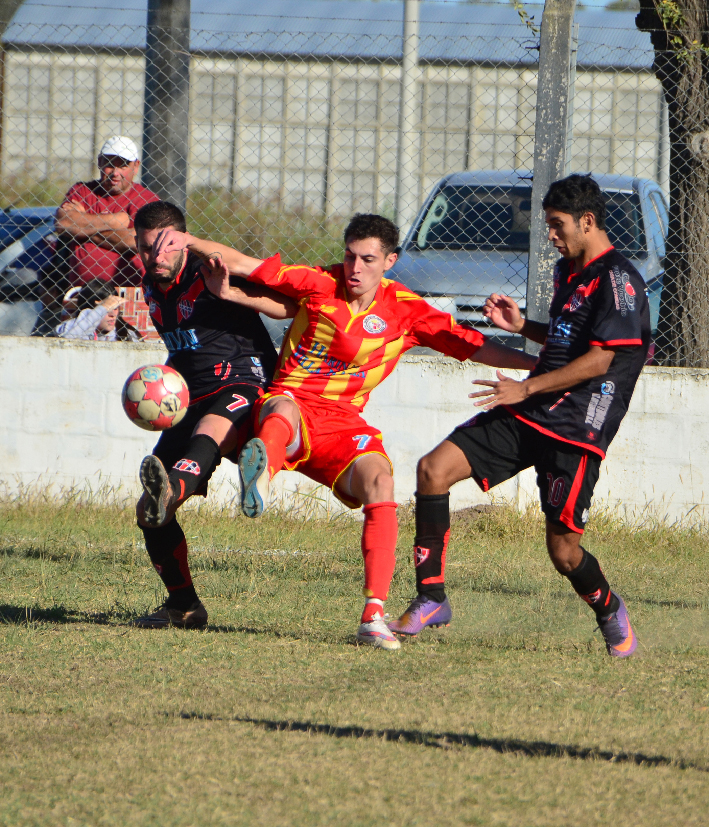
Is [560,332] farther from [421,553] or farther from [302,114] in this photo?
[302,114]

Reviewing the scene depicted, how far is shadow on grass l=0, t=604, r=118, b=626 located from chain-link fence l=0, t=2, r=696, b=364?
3.42 meters

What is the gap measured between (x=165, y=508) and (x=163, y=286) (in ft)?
4.20

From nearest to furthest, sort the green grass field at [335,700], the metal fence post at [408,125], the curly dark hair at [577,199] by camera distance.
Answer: the green grass field at [335,700] → the curly dark hair at [577,199] → the metal fence post at [408,125]

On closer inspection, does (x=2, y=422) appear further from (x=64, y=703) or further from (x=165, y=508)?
(x=64, y=703)

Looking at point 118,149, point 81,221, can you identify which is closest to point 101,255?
point 81,221

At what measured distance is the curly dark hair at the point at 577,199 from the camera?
185 inches

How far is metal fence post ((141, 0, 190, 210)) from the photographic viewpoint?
8438 millimetres

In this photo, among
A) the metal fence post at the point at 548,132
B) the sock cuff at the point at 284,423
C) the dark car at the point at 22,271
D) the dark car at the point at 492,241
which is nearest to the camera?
the sock cuff at the point at 284,423

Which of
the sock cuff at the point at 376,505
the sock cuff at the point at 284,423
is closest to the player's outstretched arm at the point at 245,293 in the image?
the sock cuff at the point at 284,423

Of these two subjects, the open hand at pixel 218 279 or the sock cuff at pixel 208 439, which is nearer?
the sock cuff at pixel 208 439

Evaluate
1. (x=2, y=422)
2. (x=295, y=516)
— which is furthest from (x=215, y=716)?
(x=2, y=422)

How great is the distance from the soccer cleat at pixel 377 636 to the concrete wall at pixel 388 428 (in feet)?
10.7

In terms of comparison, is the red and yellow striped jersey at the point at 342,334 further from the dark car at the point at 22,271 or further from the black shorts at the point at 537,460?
the dark car at the point at 22,271

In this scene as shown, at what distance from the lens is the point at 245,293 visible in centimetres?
518
